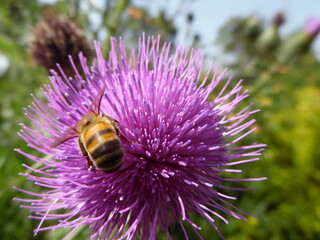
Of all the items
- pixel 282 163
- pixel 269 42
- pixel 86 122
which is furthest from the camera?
pixel 282 163

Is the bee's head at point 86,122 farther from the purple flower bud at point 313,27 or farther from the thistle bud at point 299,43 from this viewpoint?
the purple flower bud at point 313,27

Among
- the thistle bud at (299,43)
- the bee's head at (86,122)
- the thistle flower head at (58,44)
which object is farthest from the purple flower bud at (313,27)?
the bee's head at (86,122)

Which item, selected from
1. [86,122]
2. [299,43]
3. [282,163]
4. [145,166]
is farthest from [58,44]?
[282,163]

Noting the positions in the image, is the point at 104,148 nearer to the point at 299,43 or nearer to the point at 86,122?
the point at 86,122

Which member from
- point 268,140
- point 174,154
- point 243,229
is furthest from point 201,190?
point 268,140

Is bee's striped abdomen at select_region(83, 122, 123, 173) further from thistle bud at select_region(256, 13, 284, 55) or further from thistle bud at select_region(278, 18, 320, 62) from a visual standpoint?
thistle bud at select_region(278, 18, 320, 62)

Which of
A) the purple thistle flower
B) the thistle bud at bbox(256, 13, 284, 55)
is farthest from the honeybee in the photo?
the thistle bud at bbox(256, 13, 284, 55)

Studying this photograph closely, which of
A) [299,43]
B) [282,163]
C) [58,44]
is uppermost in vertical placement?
[58,44]
